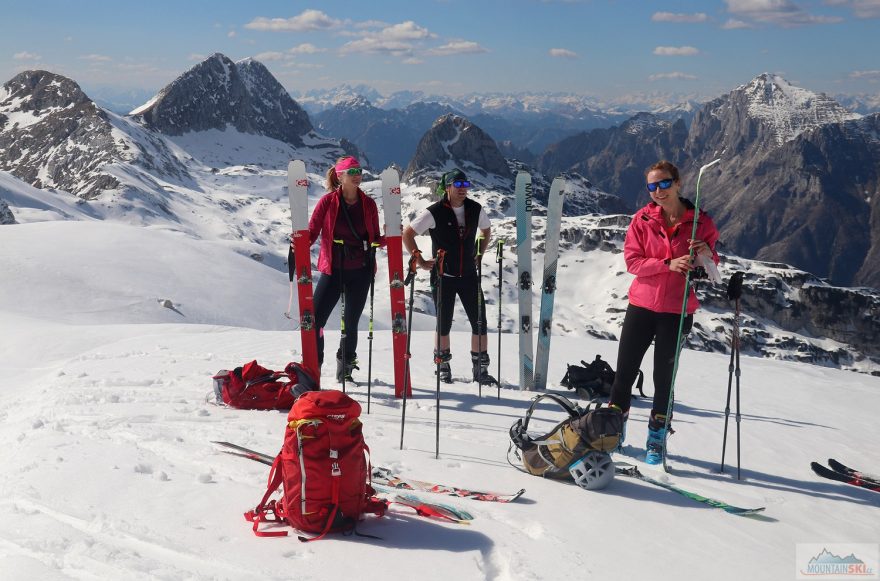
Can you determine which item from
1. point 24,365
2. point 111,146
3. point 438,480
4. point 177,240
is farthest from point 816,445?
point 111,146

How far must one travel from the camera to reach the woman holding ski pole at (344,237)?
8.60m

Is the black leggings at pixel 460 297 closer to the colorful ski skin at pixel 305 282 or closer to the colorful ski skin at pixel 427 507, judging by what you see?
the colorful ski skin at pixel 305 282

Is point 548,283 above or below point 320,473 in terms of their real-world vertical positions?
above

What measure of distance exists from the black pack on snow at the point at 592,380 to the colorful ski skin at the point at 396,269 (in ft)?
9.41

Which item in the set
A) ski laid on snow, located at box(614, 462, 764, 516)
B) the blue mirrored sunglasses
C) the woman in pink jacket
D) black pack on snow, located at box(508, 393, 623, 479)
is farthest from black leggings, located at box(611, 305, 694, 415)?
the blue mirrored sunglasses

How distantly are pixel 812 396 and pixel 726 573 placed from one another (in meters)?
8.92

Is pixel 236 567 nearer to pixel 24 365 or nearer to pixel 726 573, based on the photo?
pixel 726 573

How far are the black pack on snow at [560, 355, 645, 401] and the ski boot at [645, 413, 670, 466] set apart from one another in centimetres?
325

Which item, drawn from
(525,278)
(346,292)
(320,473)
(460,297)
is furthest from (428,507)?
(525,278)

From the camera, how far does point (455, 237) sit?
896 centimetres

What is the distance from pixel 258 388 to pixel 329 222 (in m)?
2.42

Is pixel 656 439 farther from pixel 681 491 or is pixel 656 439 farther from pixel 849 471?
pixel 849 471

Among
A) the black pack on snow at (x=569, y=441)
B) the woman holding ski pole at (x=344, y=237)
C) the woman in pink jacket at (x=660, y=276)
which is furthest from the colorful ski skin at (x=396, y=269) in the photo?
A: the woman in pink jacket at (x=660, y=276)

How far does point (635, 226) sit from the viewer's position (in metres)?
6.65
